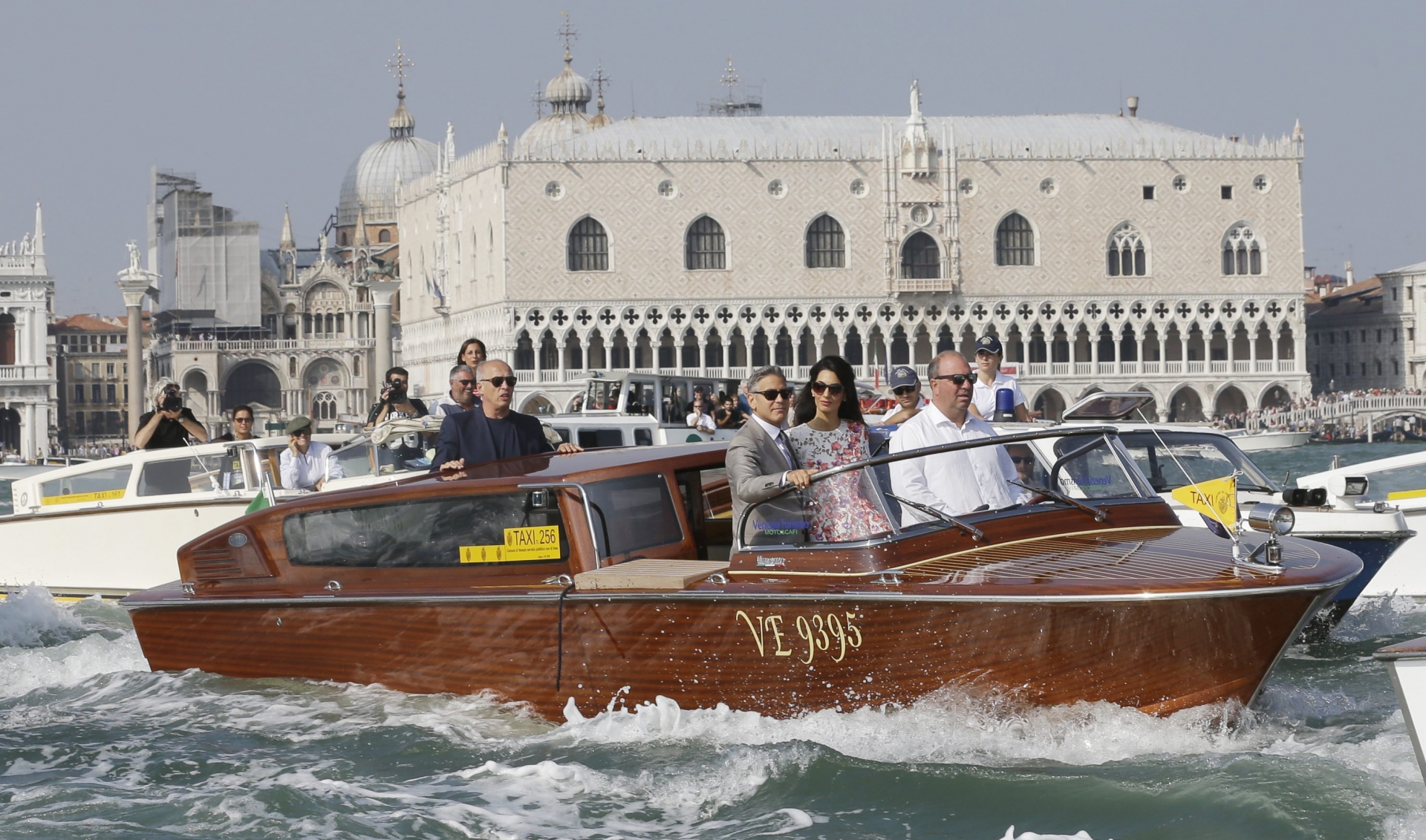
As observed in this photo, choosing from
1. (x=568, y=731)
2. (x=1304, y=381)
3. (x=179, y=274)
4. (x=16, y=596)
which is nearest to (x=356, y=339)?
(x=179, y=274)

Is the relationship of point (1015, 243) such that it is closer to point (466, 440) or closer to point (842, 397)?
A: point (466, 440)

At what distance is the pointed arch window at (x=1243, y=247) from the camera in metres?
52.0

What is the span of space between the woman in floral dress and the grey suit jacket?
63mm

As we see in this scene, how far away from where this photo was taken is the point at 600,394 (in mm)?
25641

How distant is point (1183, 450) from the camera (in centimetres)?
1019

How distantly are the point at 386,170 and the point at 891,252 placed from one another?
41.8 m

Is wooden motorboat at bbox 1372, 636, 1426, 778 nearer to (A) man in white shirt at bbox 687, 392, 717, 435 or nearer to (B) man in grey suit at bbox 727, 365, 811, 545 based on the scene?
(B) man in grey suit at bbox 727, 365, 811, 545

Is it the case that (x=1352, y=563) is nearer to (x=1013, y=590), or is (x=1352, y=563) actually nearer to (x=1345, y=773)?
(x=1345, y=773)

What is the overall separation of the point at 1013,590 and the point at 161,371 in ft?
252

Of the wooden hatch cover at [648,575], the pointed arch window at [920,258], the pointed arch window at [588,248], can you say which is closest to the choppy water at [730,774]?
the wooden hatch cover at [648,575]

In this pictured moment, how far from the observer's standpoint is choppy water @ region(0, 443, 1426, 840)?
542 centimetres

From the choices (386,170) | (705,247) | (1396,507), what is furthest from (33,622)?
(386,170)

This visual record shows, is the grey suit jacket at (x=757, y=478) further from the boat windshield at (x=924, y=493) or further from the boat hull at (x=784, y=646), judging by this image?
the boat hull at (x=784, y=646)

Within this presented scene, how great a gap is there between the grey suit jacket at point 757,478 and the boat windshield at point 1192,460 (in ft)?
13.2
